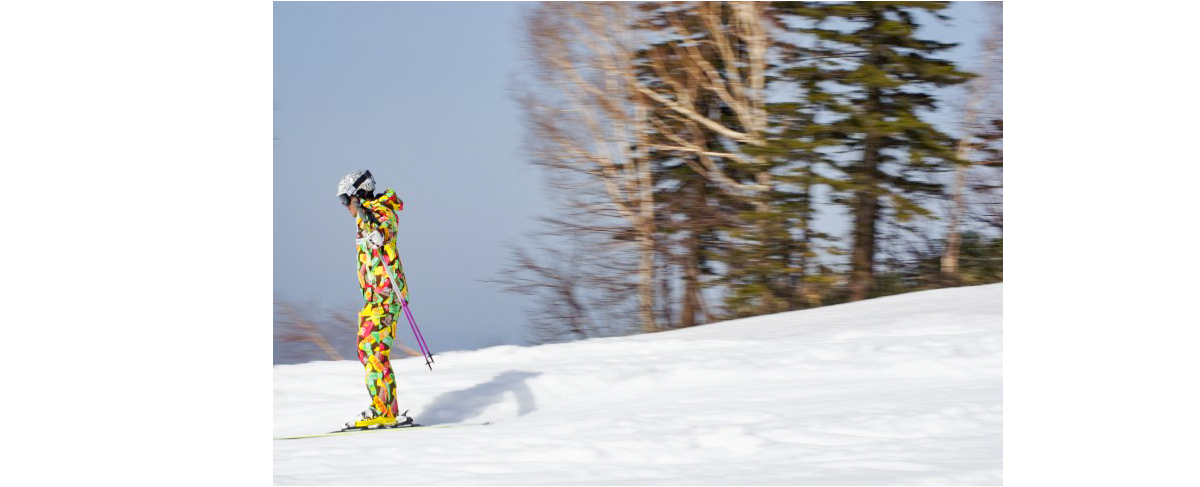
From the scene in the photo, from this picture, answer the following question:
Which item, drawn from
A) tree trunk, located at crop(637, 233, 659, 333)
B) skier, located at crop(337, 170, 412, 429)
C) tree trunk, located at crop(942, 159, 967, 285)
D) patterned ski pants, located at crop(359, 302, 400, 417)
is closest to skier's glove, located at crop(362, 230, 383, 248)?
skier, located at crop(337, 170, 412, 429)

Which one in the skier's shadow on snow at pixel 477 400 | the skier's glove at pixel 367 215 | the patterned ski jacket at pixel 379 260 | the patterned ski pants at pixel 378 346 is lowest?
the skier's shadow on snow at pixel 477 400

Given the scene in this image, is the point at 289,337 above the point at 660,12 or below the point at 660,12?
below

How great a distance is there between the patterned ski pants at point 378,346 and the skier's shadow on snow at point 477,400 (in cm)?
52

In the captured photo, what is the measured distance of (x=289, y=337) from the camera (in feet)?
44.0

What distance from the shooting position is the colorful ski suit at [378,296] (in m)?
6.07

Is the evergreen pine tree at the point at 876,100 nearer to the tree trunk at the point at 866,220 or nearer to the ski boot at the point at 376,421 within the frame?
the tree trunk at the point at 866,220

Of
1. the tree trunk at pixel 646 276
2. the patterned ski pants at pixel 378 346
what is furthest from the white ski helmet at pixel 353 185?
the tree trunk at pixel 646 276

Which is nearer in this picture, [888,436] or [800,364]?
[888,436]

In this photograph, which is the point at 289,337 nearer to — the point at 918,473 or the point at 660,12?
the point at 660,12

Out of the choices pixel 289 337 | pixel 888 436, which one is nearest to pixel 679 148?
pixel 289 337

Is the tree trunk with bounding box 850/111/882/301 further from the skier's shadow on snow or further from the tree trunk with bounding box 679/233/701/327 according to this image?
the skier's shadow on snow

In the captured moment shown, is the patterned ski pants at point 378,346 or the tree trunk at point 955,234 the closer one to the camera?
the patterned ski pants at point 378,346

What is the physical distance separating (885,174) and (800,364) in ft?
24.7
